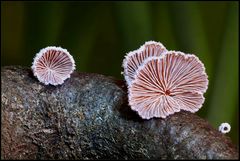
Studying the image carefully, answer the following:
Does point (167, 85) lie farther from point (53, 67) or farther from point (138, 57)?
point (53, 67)

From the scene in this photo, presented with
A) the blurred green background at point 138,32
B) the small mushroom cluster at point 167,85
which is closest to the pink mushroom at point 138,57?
the small mushroom cluster at point 167,85

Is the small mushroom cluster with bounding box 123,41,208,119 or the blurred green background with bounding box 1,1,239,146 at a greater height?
the small mushroom cluster with bounding box 123,41,208,119

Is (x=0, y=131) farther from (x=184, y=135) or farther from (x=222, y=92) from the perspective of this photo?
(x=222, y=92)

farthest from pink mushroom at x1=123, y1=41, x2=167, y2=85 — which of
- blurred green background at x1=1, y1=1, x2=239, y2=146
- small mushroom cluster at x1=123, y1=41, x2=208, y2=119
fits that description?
blurred green background at x1=1, y1=1, x2=239, y2=146

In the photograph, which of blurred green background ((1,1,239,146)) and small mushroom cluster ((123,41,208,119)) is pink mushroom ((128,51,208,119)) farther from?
blurred green background ((1,1,239,146))

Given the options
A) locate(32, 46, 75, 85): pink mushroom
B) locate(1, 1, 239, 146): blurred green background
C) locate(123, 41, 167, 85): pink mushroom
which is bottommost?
locate(1, 1, 239, 146): blurred green background

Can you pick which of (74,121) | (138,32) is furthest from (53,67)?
(138,32)

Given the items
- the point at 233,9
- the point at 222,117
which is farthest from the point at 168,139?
the point at 233,9
